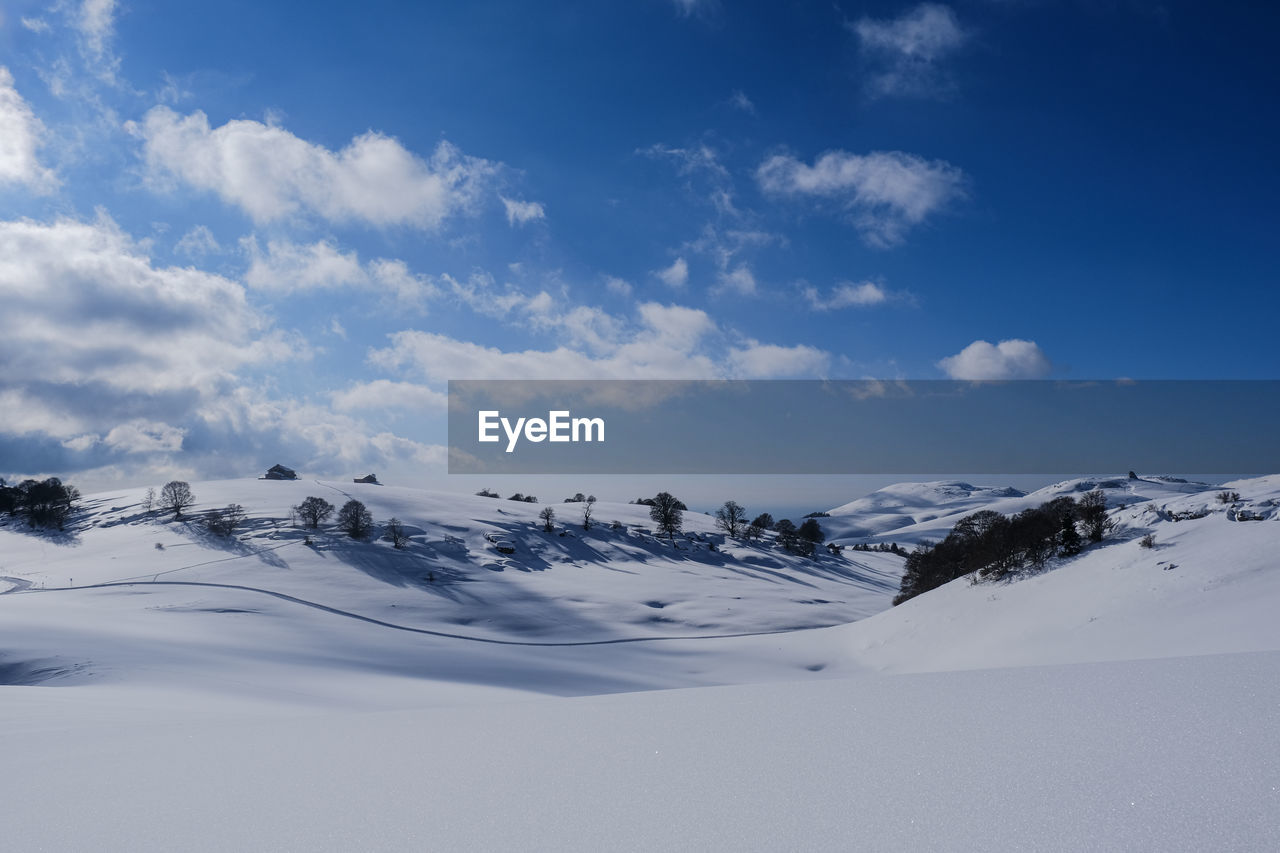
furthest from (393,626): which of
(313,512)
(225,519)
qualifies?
(225,519)

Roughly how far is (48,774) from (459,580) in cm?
5435

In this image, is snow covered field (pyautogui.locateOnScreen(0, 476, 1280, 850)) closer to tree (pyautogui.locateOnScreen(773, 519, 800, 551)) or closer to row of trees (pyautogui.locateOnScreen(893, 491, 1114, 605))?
row of trees (pyautogui.locateOnScreen(893, 491, 1114, 605))

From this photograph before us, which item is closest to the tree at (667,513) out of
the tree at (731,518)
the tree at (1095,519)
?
the tree at (731,518)

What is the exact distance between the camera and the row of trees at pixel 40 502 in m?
73.4

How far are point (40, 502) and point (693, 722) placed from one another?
97.7 meters

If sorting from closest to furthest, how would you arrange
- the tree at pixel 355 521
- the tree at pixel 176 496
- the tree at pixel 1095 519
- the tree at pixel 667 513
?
the tree at pixel 1095 519
the tree at pixel 355 521
the tree at pixel 176 496
the tree at pixel 667 513

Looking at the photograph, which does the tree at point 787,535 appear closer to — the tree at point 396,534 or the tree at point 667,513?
the tree at point 667,513

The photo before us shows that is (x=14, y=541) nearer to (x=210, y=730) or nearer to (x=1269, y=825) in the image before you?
(x=210, y=730)

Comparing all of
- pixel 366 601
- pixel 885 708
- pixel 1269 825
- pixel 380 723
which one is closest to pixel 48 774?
pixel 380 723

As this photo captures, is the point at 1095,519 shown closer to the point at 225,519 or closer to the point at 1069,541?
the point at 1069,541

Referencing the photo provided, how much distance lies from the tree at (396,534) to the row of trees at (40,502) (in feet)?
119

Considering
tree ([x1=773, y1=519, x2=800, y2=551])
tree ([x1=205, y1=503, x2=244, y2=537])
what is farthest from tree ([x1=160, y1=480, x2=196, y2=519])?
tree ([x1=773, y1=519, x2=800, y2=551])

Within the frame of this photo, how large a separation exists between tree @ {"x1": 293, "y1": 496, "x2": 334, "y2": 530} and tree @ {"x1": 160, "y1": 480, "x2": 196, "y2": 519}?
1543 cm

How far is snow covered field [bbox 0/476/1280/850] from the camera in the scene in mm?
3492
